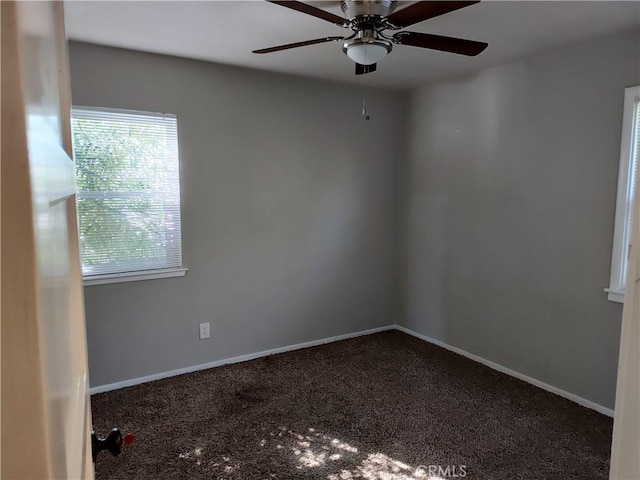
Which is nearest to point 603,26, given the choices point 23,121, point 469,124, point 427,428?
point 469,124

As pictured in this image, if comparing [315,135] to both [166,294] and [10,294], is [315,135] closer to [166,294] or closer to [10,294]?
[166,294]

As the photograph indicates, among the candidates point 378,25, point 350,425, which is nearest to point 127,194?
point 378,25

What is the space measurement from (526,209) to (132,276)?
2.81 meters

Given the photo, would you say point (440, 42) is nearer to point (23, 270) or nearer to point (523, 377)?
point (23, 270)

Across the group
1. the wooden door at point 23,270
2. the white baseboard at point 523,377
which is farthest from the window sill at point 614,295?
the wooden door at point 23,270

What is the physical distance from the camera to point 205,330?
3252 millimetres

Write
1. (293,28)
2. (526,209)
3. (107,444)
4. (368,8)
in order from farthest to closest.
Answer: (526,209) → (293,28) → (368,8) → (107,444)

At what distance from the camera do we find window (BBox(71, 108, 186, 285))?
2688mm

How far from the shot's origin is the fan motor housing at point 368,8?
69.7 inches

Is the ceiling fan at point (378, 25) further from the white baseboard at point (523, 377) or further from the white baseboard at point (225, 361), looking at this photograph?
the white baseboard at point (225, 361)

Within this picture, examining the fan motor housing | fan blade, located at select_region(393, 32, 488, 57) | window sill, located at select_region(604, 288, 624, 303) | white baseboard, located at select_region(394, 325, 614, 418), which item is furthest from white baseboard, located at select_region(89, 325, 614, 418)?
the fan motor housing

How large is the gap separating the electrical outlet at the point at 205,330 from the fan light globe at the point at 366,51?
2.23 metres

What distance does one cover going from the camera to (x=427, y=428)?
8.13ft

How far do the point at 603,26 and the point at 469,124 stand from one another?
1.13 m
